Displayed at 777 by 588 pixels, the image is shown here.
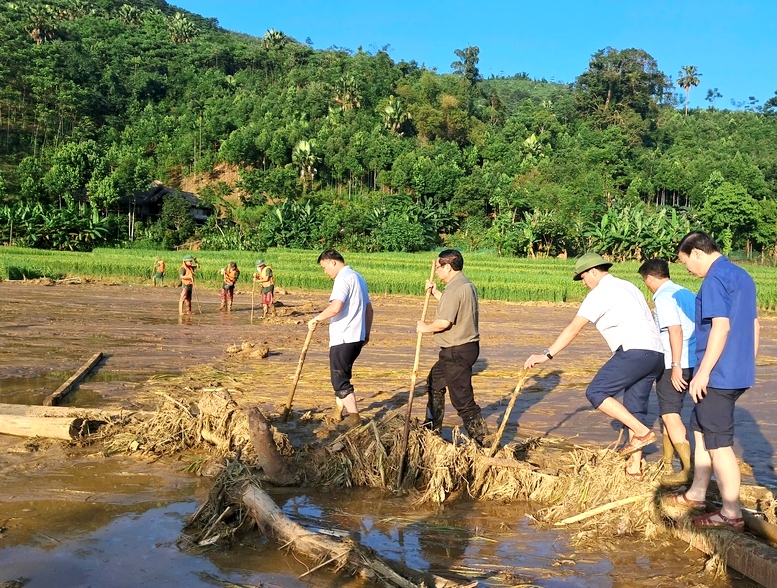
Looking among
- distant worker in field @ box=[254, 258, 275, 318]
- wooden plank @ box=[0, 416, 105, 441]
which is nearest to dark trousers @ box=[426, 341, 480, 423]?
wooden plank @ box=[0, 416, 105, 441]

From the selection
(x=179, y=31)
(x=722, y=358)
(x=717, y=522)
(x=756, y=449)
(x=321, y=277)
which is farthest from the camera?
(x=179, y=31)

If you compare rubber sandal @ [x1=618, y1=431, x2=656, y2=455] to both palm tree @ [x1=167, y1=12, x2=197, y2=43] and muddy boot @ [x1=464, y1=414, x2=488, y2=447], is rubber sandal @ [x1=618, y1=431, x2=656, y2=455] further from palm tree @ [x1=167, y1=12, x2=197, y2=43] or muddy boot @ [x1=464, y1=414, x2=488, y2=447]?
palm tree @ [x1=167, y1=12, x2=197, y2=43]

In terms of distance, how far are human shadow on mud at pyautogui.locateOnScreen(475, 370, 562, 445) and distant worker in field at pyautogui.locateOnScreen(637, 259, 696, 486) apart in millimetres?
1748

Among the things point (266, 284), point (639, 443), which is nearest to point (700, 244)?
point (639, 443)

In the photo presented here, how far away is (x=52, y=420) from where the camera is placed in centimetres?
657

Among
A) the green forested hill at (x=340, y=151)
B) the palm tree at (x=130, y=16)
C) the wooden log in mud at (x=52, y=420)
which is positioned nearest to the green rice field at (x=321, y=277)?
the green forested hill at (x=340, y=151)

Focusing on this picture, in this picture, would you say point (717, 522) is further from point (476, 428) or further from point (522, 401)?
point (522, 401)

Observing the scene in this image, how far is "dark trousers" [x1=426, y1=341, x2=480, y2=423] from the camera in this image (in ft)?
21.5

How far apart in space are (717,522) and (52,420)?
548cm

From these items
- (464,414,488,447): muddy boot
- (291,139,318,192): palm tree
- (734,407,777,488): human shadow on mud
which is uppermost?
(291,139,318,192): palm tree

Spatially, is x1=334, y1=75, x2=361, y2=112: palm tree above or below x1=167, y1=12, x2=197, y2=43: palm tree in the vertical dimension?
below

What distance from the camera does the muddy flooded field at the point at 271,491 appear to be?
14.3 feet

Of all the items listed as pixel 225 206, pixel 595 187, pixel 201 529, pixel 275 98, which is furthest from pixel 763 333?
pixel 275 98

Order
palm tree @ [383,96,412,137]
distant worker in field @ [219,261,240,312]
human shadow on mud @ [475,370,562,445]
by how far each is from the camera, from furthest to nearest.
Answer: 1. palm tree @ [383,96,412,137]
2. distant worker in field @ [219,261,240,312]
3. human shadow on mud @ [475,370,562,445]
